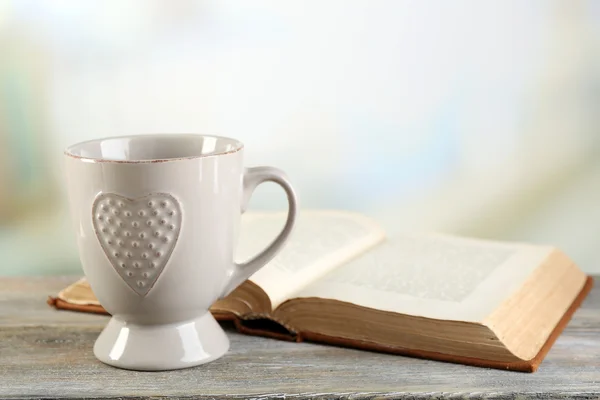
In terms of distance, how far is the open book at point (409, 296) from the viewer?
68 cm

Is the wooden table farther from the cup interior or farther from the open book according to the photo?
the cup interior

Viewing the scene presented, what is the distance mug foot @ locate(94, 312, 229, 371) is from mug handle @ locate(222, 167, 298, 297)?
0.05 m

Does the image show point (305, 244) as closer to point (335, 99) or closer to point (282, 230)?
point (282, 230)

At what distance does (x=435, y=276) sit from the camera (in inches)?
31.4

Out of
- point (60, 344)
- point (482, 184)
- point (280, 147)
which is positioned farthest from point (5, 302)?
point (482, 184)

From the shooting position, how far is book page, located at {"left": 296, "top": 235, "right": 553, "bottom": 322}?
2.33 ft

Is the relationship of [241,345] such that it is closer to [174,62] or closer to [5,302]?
[5,302]

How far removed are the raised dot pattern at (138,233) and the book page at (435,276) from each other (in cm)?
17

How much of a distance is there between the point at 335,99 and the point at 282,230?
0.62 metres

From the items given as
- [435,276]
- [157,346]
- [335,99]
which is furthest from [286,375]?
[335,99]

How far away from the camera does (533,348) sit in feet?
2.25

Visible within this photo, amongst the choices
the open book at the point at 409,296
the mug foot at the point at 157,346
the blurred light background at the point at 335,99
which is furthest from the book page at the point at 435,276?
the blurred light background at the point at 335,99

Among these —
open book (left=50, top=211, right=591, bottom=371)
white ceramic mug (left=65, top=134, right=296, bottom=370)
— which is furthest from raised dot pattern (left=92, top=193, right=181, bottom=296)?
open book (left=50, top=211, right=591, bottom=371)

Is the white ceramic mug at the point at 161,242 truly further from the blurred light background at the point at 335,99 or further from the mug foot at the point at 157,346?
the blurred light background at the point at 335,99
